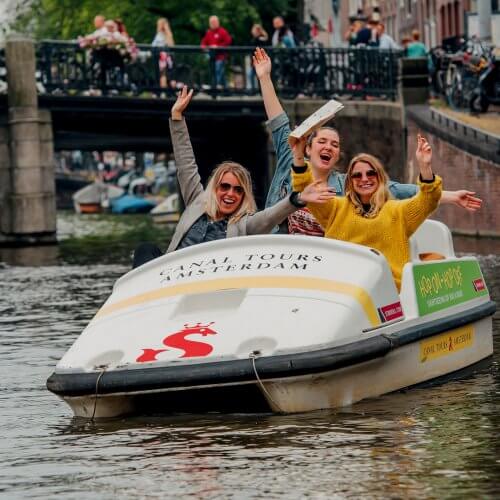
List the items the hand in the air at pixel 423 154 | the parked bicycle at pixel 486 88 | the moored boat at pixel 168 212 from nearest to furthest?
the hand in the air at pixel 423 154
the parked bicycle at pixel 486 88
the moored boat at pixel 168 212

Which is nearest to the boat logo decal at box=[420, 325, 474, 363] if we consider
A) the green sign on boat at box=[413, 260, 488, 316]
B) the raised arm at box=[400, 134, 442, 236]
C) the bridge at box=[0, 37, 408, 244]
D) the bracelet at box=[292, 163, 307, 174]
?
the green sign on boat at box=[413, 260, 488, 316]

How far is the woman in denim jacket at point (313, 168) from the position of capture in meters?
11.4

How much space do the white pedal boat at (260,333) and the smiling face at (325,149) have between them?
26.8 inches

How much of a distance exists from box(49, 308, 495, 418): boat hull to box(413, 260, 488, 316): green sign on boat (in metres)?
0.14

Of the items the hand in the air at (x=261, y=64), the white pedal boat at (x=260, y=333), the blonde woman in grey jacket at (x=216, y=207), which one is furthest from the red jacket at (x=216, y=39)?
the white pedal boat at (x=260, y=333)

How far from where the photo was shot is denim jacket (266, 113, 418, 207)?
1188 cm

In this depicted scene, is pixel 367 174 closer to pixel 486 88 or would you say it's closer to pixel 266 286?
pixel 266 286

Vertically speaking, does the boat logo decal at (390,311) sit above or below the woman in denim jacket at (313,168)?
below

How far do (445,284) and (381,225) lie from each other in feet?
2.12

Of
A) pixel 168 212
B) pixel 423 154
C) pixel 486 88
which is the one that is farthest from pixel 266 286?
pixel 168 212

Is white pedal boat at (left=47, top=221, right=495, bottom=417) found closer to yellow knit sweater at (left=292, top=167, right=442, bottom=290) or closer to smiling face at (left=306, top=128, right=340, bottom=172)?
yellow knit sweater at (left=292, top=167, right=442, bottom=290)

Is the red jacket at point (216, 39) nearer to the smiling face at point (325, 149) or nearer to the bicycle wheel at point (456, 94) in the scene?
the bicycle wheel at point (456, 94)

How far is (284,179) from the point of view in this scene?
12.3 meters

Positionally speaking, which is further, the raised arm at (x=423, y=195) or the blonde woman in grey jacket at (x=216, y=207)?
the blonde woman in grey jacket at (x=216, y=207)
